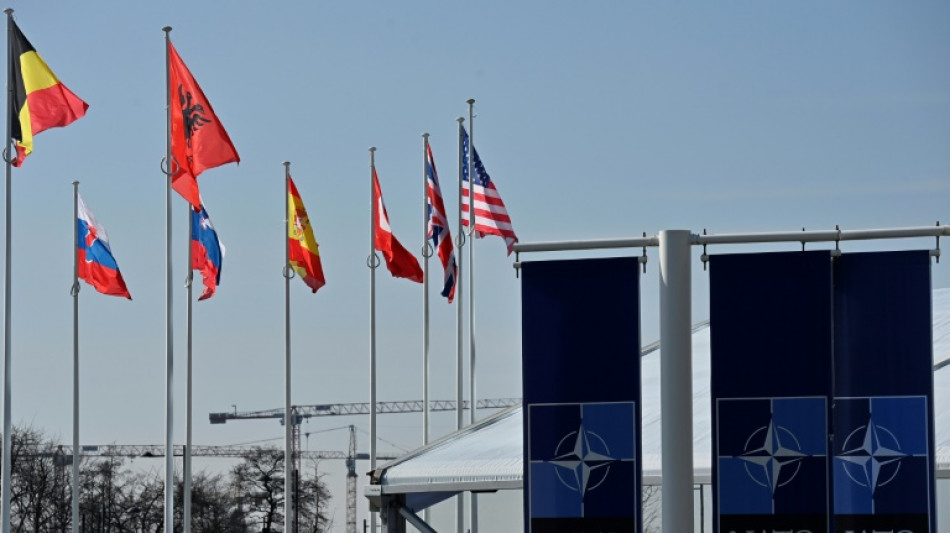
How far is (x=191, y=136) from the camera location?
30.2 metres

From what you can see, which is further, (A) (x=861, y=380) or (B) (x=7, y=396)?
(B) (x=7, y=396)

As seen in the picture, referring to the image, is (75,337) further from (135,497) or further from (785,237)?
(135,497)

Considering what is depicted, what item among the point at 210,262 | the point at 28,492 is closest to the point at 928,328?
the point at 210,262

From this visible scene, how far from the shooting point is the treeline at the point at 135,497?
8519 cm

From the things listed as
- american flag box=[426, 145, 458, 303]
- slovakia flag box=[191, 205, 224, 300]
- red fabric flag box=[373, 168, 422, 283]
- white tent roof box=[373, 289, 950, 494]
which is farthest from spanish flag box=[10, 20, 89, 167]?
american flag box=[426, 145, 458, 303]

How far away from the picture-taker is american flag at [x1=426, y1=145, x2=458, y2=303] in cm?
3834

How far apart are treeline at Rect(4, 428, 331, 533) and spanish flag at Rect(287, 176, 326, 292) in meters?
49.4

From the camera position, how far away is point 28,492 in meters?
84.2

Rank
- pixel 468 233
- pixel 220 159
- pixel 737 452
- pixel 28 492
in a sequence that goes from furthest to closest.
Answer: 1. pixel 28 492
2. pixel 468 233
3. pixel 220 159
4. pixel 737 452

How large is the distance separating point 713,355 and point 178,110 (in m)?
20.0

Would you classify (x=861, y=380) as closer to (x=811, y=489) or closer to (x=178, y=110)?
(x=811, y=489)

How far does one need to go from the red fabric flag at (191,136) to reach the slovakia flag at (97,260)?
3.71 metres

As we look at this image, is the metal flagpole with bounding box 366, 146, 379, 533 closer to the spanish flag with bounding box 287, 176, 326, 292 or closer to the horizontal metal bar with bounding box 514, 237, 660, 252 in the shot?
the spanish flag with bounding box 287, 176, 326, 292

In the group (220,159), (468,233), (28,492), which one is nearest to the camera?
(220,159)
